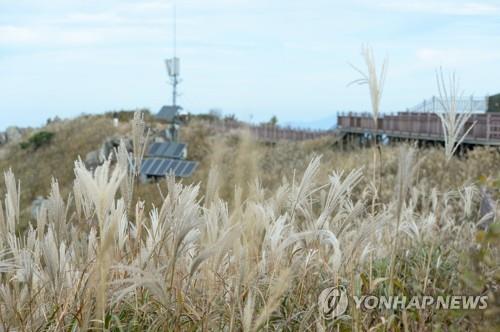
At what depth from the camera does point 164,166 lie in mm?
21469

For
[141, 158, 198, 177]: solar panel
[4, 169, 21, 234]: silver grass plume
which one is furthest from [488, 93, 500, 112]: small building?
[4, 169, 21, 234]: silver grass plume

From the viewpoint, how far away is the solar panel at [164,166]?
19984 millimetres

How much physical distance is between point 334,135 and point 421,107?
3.72 metres

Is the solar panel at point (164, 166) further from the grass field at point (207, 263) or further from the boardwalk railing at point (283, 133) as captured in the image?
the grass field at point (207, 263)

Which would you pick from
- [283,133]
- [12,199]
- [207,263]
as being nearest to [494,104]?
[283,133]

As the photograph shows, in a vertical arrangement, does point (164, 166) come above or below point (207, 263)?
below

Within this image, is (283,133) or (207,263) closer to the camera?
(207,263)

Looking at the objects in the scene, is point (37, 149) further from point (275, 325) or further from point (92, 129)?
point (275, 325)

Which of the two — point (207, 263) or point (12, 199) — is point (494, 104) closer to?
point (207, 263)

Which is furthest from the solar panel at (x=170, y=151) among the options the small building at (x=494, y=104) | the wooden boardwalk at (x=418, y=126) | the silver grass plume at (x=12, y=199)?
the silver grass plume at (x=12, y=199)

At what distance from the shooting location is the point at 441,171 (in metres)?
12.3

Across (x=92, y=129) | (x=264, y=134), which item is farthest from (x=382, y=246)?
(x=92, y=129)

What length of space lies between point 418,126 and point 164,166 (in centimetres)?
835

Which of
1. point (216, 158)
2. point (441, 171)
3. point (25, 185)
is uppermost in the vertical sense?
point (216, 158)
